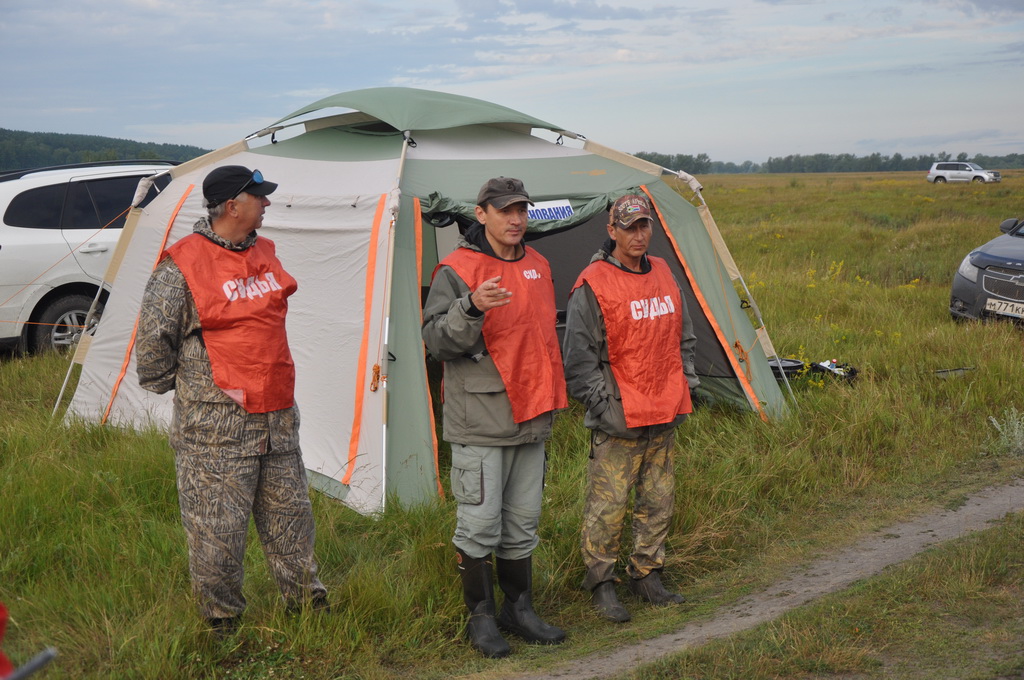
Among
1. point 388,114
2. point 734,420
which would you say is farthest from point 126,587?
point 734,420

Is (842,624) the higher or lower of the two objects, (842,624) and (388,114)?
the lower

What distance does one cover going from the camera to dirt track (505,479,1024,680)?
342 cm

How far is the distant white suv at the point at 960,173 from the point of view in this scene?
45.5 meters

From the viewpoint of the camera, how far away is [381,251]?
5078 millimetres

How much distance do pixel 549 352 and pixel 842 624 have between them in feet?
5.07

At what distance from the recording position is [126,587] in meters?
3.70

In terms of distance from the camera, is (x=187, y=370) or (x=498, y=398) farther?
(x=498, y=398)

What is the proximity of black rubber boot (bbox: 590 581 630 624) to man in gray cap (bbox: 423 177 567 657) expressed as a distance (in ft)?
Answer: 1.06

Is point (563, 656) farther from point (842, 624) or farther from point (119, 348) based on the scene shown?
point (119, 348)

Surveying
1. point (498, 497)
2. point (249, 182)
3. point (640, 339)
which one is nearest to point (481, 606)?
point (498, 497)

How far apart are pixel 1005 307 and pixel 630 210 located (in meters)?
6.18

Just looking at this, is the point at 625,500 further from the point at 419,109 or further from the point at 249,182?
the point at 419,109

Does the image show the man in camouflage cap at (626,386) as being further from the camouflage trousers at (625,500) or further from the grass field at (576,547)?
the grass field at (576,547)

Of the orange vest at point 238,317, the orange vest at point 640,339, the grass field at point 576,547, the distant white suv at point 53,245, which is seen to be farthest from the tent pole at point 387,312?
the distant white suv at point 53,245
